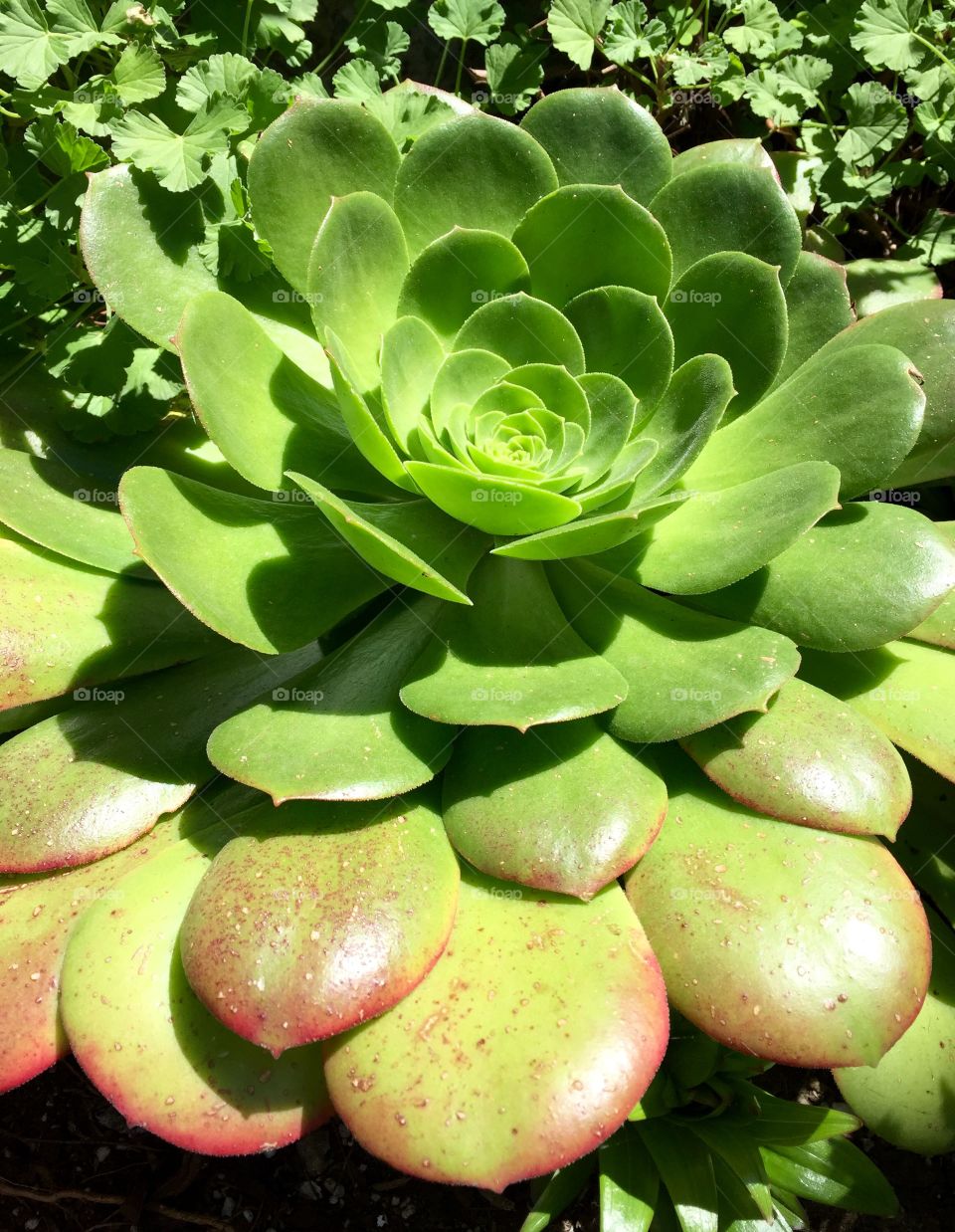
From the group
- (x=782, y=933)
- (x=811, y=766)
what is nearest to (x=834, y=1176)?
(x=782, y=933)

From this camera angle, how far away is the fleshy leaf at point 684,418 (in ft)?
4.49

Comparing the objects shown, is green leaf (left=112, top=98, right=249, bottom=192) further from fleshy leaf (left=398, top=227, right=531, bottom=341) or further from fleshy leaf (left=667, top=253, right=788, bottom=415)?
fleshy leaf (left=667, top=253, right=788, bottom=415)

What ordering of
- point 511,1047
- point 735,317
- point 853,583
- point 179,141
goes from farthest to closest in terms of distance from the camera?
point 179,141 → point 735,317 → point 853,583 → point 511,1047

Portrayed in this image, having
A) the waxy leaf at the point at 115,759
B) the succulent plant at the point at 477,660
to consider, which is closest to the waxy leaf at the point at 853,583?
the succulent plant at the point at 477,660

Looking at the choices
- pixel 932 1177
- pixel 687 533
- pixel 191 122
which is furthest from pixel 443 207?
pixel 932 1177

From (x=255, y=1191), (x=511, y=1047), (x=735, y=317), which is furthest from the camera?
(x=255, y=1191)

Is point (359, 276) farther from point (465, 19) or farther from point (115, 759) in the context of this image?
point (465, 19)

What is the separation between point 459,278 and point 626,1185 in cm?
141

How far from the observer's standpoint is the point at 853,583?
142 cm

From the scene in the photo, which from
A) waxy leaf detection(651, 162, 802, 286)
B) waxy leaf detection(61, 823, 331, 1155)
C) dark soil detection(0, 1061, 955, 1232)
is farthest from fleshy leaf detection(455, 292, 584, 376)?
dark soil detection(0, 1061, 955, 1232)

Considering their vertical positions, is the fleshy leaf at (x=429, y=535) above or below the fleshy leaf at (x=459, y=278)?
below

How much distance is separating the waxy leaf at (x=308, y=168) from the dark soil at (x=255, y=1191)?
1535 mm

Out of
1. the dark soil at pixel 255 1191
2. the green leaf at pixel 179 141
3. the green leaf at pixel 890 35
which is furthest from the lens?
the green leaf at pixel 890 35

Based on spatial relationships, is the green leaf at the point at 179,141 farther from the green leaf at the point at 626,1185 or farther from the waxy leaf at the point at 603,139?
the green leaf at the point at 626,1185
